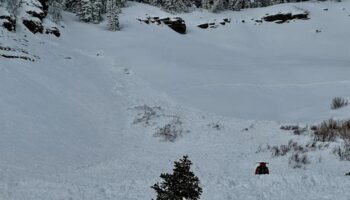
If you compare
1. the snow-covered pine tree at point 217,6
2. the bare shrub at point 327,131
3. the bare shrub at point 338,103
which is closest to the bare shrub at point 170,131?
the bare shrub at point 327,131

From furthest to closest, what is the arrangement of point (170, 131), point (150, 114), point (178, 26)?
point (178, 26)
point (150, 114)
point (170, 131)

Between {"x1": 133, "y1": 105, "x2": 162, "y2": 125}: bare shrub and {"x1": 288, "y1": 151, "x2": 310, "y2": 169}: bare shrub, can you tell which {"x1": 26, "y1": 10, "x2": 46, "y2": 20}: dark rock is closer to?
{"x1": 133, "y1": 105, "x2": 162, "y2": 125}: bare shrub

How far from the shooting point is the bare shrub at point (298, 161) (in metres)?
12.5

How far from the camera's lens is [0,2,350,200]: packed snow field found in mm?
9797

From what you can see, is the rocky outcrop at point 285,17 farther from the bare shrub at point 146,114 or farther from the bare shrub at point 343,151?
the bare shrub at point 343,151

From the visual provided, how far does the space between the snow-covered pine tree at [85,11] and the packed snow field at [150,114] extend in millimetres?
5280

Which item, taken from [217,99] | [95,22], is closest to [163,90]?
[217,99]

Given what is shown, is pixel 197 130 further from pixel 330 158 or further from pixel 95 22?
pixel 95 22

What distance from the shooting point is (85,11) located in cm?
4878

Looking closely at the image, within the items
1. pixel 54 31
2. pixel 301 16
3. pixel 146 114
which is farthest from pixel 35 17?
pixel 301 16

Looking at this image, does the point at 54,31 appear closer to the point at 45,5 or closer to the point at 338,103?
the point at 45,5

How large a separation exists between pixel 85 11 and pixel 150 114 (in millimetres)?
32324

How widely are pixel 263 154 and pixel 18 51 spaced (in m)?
17.9

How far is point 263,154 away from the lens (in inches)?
559
